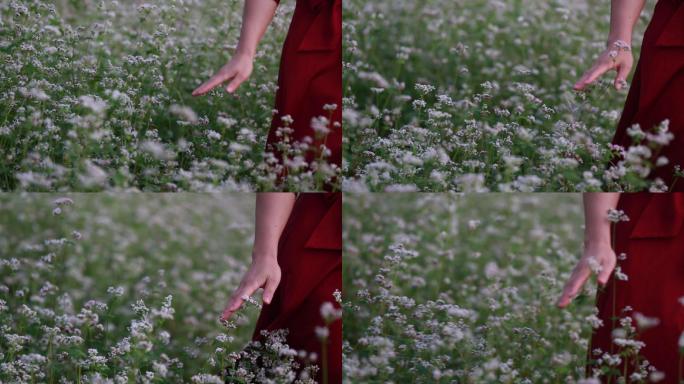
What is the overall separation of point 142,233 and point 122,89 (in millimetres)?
1615

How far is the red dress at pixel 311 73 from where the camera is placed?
179 inches

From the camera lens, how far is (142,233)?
21.7 ft

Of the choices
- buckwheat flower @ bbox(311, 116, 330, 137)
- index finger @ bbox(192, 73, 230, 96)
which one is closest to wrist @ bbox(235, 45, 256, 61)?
index finger @ bbox(192, 73, 230, 96)

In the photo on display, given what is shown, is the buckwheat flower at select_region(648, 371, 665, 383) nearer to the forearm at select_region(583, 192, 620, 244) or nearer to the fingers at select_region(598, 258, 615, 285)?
the fingers at select_region(598, 258, 615, 285)

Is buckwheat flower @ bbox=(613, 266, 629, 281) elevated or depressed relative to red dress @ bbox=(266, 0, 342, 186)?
depressed

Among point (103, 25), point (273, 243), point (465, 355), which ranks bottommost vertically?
point (465, 355)

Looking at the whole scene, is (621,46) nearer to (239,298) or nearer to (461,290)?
(461,290)

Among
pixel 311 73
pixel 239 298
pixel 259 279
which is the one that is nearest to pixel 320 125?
pixel 311 73

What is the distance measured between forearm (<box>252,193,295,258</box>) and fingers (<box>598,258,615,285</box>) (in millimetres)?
1423

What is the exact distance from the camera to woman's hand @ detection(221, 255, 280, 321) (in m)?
4.24

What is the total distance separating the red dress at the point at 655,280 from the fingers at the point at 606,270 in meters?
0.09

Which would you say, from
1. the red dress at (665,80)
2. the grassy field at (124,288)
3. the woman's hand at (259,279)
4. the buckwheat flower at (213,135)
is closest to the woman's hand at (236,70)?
the buckwheat flower at (213,135)

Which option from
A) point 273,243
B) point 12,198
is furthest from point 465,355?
point 12,198

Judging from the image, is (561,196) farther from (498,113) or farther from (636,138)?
(636,138)
